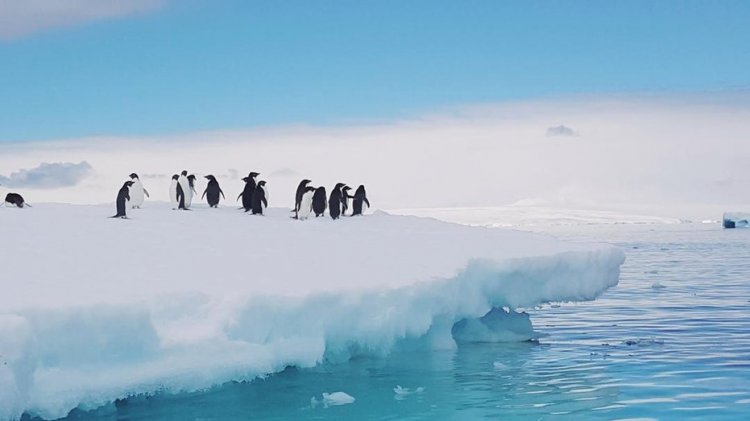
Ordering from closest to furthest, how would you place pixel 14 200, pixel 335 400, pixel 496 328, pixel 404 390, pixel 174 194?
pixel 335 400 → pixel 404 390 → pixel 496 328 → pixel 14 200 → pixel 174 194

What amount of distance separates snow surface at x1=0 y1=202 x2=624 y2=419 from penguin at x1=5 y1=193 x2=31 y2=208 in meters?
1.53

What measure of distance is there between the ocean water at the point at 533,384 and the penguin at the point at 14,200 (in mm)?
8276

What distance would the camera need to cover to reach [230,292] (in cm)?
975

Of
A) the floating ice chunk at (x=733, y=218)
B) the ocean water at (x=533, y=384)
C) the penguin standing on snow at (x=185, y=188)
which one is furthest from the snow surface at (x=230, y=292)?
the floating ice chunk at (x=733, y=218)

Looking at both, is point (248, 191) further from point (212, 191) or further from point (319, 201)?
point (319, 201)

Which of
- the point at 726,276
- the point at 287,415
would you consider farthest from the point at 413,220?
the point at 726,276

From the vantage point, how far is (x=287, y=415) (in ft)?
32.3

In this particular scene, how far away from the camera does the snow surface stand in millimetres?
8289

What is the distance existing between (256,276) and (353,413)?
1991 mm

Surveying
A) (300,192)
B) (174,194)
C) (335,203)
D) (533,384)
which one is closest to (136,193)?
(174,194)

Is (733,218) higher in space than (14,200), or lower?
lower

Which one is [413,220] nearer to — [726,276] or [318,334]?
[318,334]

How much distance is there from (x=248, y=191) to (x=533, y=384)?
34.0ft

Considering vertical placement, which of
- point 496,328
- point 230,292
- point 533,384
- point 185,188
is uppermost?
point 185,188
